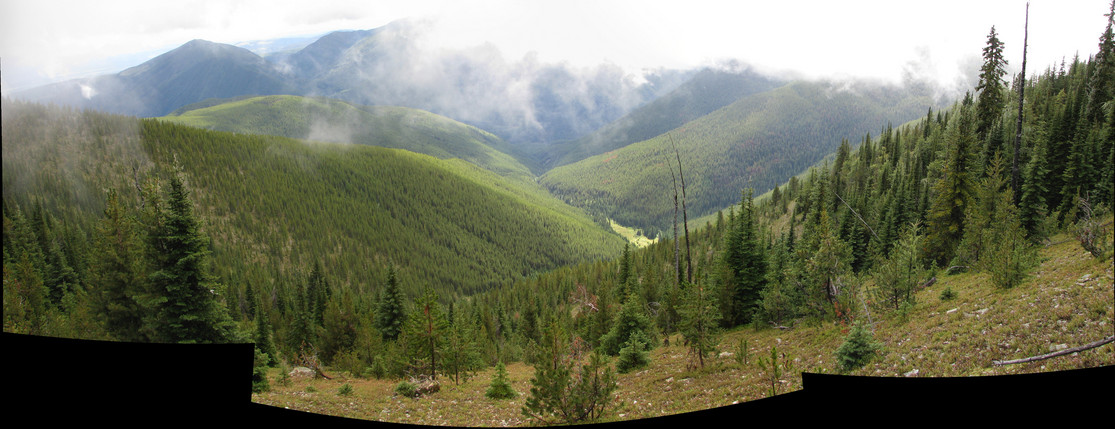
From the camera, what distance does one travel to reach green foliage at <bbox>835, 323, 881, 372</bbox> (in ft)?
9.92

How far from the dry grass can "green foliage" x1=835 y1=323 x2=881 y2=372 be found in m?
0.07

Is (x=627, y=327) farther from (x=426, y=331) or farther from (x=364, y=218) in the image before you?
(x=364, y=218)

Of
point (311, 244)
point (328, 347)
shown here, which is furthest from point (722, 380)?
point (311, 244)

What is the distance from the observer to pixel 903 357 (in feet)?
9.92

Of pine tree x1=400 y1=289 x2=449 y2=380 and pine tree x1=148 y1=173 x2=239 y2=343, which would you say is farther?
pine tree x1=400 y1=289 x2=449 y2=380

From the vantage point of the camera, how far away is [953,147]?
17.7 m

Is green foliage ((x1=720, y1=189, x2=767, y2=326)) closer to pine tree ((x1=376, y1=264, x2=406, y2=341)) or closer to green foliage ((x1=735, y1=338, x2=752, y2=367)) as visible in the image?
green foliage ((x1=735, y1=338, x2=752, y2=367))

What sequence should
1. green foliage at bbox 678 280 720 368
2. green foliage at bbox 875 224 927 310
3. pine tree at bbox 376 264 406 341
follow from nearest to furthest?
green foliage at bbox 875 224 927 310 < green foliage at bbox 678 280 720 368 < pine tree at bbox 376 264 406 341

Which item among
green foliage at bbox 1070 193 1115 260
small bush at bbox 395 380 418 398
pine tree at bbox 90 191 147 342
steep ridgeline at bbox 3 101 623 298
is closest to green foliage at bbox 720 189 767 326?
small bush at bbox 395 380 418 398

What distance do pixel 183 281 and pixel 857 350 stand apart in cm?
612

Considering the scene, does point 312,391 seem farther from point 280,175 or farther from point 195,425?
point 280,175

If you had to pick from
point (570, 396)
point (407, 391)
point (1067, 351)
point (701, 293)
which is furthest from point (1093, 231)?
point (701, 293)

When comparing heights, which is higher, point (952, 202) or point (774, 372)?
point (952, 202)

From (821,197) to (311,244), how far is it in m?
133
